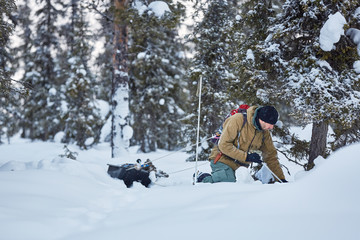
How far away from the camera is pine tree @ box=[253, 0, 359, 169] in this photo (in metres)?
5.02

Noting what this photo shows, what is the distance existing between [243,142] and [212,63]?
21.3ft

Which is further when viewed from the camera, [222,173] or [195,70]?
[195,70]

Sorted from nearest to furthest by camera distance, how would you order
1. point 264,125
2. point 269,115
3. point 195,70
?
1. point 269,115
2. point 264,125
3. point 195,70

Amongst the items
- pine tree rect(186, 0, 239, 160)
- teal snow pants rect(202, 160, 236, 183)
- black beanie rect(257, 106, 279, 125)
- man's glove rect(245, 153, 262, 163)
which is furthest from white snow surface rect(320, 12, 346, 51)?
pine tree rect(186, 0, 239, 160)

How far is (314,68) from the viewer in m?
5.17

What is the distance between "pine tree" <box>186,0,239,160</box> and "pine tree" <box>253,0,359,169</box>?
15.5ft

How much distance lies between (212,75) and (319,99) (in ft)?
19.9

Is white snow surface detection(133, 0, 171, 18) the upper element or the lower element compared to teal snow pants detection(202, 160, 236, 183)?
upper

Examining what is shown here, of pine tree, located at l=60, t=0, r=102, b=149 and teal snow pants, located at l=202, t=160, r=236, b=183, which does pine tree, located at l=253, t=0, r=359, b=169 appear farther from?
pine tree, located at l=60, t=0, r=102, b=149

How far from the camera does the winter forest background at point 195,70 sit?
5207mm

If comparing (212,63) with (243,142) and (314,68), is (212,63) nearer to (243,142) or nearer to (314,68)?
(314,68)

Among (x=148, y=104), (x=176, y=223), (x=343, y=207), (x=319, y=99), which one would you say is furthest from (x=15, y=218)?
(x=148, y=104)

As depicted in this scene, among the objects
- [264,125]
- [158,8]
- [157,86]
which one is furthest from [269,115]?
[157,86]

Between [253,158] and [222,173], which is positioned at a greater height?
[253,158]
